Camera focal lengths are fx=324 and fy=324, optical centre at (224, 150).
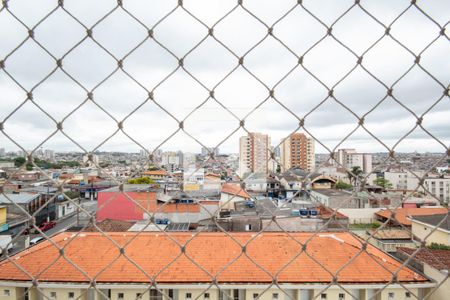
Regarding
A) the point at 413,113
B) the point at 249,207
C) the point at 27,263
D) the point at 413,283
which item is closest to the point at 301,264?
the point at 413,283

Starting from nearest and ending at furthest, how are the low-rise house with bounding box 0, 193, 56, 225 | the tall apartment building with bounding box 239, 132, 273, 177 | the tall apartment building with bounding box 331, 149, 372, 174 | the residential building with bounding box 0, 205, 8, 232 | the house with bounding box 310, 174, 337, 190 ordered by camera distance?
the tall apartment building with bounding box 331, 149, 372, 174 → the house with bounding box 310, 174, 337, 190 → the tall apartment building with bounding box 239, 132, 273, 177 → the low-rise house with bounding box 0, 193, 56, 225 → the residential building with bounding box 0, 205, 8, 232

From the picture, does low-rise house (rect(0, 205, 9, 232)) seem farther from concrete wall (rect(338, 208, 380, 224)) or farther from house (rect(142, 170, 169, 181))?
concrete wall (rect(338, 208, 380, 224))

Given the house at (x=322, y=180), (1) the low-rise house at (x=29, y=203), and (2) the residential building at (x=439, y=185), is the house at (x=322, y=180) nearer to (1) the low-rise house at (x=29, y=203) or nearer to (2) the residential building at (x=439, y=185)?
(2) the residential building at (x=439, y=185)

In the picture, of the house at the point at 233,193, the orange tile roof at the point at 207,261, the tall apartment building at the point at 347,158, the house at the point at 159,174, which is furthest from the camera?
the orange tile roof at the point at 207,261

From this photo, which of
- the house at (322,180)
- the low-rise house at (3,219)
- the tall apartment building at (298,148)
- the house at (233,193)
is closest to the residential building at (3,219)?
the low-rise house at (3,219)

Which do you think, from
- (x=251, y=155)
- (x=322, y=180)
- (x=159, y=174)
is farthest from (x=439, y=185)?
(x=159, y=174)

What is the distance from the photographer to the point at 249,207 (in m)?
11.2

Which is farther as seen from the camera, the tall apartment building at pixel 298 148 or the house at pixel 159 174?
the tall apartment building at pixel 298 148

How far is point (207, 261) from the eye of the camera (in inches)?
218

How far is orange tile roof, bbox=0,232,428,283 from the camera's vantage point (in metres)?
4.73

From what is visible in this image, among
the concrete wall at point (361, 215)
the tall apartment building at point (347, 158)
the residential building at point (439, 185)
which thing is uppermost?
the tall apartment building at point (347, 158)

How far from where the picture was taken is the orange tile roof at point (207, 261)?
4727 mm

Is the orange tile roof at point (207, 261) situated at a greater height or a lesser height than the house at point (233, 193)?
lesser

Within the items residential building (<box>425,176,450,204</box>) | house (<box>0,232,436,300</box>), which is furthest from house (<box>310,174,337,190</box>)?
house (<box>0,232,436,300</box>)
